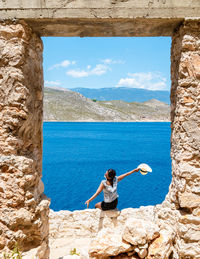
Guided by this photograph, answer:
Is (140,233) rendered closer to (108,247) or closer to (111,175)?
(108,247)

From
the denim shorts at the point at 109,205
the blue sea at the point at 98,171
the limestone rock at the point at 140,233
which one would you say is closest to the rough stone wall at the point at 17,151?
the limestone rock at the point at 140,233

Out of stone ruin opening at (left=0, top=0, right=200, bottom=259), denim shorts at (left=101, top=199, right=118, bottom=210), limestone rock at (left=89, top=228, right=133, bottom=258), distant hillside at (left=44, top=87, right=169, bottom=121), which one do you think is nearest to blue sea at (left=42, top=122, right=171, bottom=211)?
denim shorts at (left=101, top=199, right=118, bottom=210)

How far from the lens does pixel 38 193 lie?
3.46 metres

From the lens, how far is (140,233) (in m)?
3.18

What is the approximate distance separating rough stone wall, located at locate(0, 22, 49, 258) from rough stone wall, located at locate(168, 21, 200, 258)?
188 cm

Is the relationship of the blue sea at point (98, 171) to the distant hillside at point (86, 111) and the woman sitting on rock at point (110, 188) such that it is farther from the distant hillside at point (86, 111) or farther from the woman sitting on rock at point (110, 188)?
the distant hillside at point (86, 111)

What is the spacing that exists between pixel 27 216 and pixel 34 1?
2.78 meters

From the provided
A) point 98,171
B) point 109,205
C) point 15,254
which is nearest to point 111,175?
point 109,205

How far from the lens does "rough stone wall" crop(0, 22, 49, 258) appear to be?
3104 millimetres

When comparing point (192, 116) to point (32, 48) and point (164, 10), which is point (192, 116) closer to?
point (164, 10)

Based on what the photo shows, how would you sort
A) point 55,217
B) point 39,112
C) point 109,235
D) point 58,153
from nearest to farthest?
point 109,235 → point 39,112 → point 55,217 → point 58,153

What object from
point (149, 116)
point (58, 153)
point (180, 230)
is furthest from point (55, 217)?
point (149, 116)

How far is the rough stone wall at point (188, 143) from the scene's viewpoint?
10.2ft

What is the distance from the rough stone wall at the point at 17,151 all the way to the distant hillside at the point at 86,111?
309 feet
